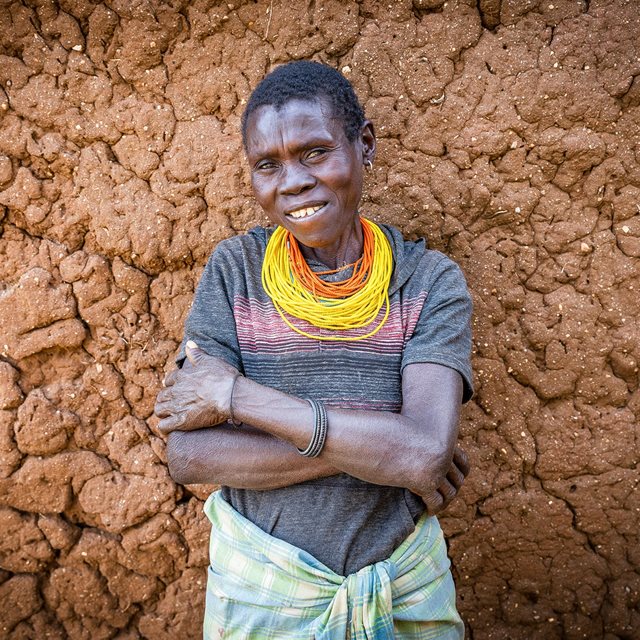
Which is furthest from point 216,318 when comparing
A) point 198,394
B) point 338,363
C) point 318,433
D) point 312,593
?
point 312,593

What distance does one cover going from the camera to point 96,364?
8.58 ft

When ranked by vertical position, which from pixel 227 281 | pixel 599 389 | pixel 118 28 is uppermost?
pixel 118 28

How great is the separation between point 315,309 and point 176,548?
4.41ft

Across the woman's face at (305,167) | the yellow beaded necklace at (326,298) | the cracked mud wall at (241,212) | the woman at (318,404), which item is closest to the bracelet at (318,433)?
the woman at (318,404)

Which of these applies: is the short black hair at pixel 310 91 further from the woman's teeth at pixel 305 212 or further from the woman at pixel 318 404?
the woman's teeth at pixel 305 212

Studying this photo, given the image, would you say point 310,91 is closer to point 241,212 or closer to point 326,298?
point 326,298

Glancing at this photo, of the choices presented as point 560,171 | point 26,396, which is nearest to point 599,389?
point 560,171

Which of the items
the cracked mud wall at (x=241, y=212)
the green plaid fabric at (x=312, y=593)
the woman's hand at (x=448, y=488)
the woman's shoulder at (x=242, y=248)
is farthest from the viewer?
the cracked mud wall at (x=241, y=212)

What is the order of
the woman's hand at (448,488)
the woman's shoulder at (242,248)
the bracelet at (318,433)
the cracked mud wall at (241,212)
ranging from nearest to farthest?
the bracelet at (318,433)
the woman's hand at (448,488)
the woman's shoulder at (242,248)
the cracked mud wall at (241,212)

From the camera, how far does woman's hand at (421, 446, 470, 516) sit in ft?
6.29

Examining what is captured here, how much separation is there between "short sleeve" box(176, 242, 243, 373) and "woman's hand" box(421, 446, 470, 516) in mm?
679

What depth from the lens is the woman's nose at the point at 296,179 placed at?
1.89 metres

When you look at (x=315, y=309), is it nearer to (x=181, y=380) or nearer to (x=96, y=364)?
(x=181, y=380)

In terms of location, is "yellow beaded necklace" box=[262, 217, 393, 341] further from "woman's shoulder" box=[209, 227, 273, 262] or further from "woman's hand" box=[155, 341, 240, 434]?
"woman's hand" box=[155, 341, 240, 434]
